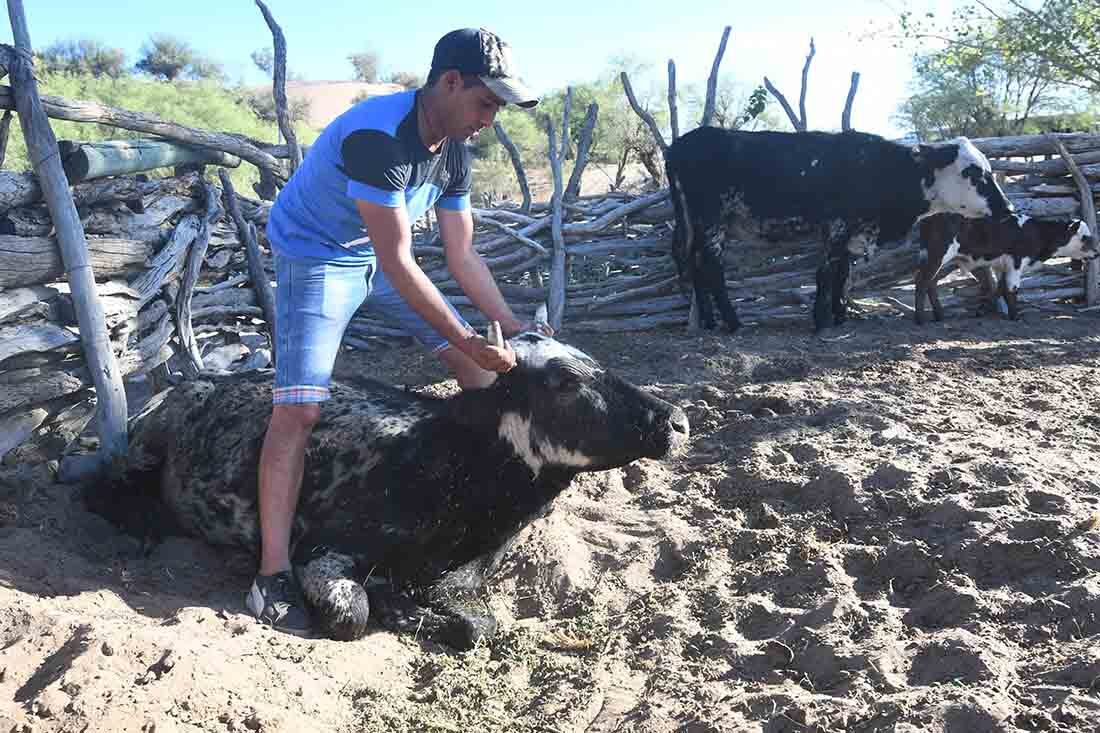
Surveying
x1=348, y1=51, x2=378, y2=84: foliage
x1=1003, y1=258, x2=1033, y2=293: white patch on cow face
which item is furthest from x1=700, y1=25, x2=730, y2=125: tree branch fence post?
x1=348, y1=51, x2=378, y2=84: foliage

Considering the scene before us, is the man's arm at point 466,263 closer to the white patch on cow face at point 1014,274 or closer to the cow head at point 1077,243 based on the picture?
the white patch on cow face at point 1014,274

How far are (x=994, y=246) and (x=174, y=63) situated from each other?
139ft

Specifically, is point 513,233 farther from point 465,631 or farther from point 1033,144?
point 465,631

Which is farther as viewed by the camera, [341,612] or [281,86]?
[281,86]

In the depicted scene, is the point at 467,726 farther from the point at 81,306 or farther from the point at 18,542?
the point at 81,306

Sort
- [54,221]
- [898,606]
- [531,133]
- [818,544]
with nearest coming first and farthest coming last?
1. [898,606]
2. [818,544]
3. [54,221]
4. [531,133]

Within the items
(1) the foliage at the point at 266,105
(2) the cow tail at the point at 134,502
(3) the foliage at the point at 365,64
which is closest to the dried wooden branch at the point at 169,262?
(2) the cow tail at the point at 134,502

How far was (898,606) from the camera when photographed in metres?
3.71

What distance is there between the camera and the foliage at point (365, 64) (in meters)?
60.5

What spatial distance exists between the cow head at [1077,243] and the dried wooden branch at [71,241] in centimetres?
866

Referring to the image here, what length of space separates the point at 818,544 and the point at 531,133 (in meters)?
27.0

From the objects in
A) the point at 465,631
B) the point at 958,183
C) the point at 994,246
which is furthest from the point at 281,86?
the point at 994,246

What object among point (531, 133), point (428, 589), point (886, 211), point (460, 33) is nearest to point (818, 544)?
point (428, 589)

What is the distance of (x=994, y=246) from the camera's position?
9.27 metres
